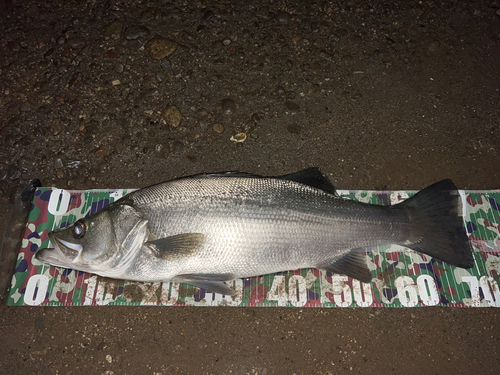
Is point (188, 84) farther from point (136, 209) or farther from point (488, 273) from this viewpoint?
point (488, 273)

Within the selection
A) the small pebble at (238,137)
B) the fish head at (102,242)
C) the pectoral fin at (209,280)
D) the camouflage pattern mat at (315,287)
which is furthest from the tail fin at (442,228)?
the fish head at (102,242)

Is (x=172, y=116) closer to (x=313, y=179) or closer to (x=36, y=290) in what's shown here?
(x=313, y=179)

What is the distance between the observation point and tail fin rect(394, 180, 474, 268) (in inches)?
116

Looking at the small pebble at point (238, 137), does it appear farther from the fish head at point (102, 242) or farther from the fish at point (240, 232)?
the fish head at point (102, 242)

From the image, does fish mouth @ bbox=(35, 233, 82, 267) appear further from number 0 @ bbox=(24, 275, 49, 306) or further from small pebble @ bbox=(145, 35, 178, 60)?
small pebble @ bbox=(145, 35, 178, 60)

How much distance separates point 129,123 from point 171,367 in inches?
99.5

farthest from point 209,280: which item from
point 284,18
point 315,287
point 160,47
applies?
point 284,18

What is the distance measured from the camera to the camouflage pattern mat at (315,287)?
3.20 meters

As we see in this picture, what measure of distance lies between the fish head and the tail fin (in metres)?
2.29

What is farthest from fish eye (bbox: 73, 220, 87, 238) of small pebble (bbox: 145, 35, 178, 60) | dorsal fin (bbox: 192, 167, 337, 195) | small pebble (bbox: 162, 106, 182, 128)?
small pebble (bbox: 145, 35, 178, 60)

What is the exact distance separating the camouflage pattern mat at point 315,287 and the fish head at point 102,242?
1.85 ft

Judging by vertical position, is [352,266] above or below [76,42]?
below

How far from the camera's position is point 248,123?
3824 mm

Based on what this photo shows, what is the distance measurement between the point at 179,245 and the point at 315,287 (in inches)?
54.2
